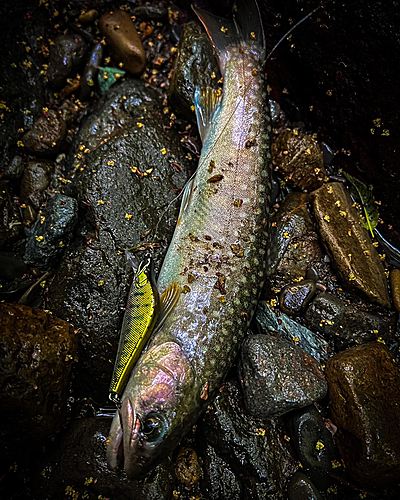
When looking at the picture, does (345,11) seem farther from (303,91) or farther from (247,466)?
(247,466)

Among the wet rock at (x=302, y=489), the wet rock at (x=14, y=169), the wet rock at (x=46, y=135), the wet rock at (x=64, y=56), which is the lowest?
the wet rock at (x=302, y=489)

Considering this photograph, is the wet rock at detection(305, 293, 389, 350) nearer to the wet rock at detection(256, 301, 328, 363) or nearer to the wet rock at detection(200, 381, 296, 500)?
the wet rock at detection(256, 301, 328, 363)

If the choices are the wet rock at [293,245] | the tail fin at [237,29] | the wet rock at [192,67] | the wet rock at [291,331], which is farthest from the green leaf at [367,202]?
the wet rock at [192,67]

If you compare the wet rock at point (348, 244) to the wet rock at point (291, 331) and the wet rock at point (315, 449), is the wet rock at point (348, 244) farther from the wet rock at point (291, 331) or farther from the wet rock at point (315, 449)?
the wet rock at point (315, 449)

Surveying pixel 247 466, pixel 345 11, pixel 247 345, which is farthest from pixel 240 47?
pixel 247 466

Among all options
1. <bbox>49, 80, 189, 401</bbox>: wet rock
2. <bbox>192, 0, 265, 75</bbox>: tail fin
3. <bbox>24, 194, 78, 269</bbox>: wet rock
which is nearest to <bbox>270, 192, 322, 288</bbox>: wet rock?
<bbox>49, 80, 189, 401</bbox>: wet rock

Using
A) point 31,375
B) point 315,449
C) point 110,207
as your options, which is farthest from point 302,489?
point 110,207
